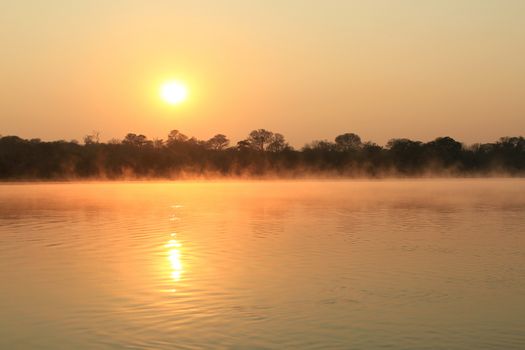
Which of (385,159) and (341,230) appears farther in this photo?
(385,159)

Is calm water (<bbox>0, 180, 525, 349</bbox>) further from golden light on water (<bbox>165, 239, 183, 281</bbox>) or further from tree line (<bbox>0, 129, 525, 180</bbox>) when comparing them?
tree line (<bbox>0, 129, 525, 180</bbox>)

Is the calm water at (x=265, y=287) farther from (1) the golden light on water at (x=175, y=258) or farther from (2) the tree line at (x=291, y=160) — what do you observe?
(2) the tree line at (x=291, y=160)

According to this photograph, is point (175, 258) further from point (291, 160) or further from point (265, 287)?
point (291, 160)

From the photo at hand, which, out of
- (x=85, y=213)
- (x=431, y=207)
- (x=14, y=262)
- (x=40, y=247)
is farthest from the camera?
(x=431, y=207)

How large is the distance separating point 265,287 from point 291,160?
122 metres

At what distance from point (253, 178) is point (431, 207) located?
94.1m

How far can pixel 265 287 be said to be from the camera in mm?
14875

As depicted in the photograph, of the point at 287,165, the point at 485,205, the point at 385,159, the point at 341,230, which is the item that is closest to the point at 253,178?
the point at 287,165

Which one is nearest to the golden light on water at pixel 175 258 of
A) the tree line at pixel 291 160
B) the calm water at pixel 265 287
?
the calm water at pixel 265 287

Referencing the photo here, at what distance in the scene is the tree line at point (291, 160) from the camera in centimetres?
12494

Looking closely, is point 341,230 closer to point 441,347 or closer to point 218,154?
point 441,347

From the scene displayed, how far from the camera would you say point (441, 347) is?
10289mm

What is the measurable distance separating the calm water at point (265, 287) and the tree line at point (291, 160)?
98.2m

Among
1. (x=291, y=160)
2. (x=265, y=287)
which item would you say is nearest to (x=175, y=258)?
(x=265, y=287)
